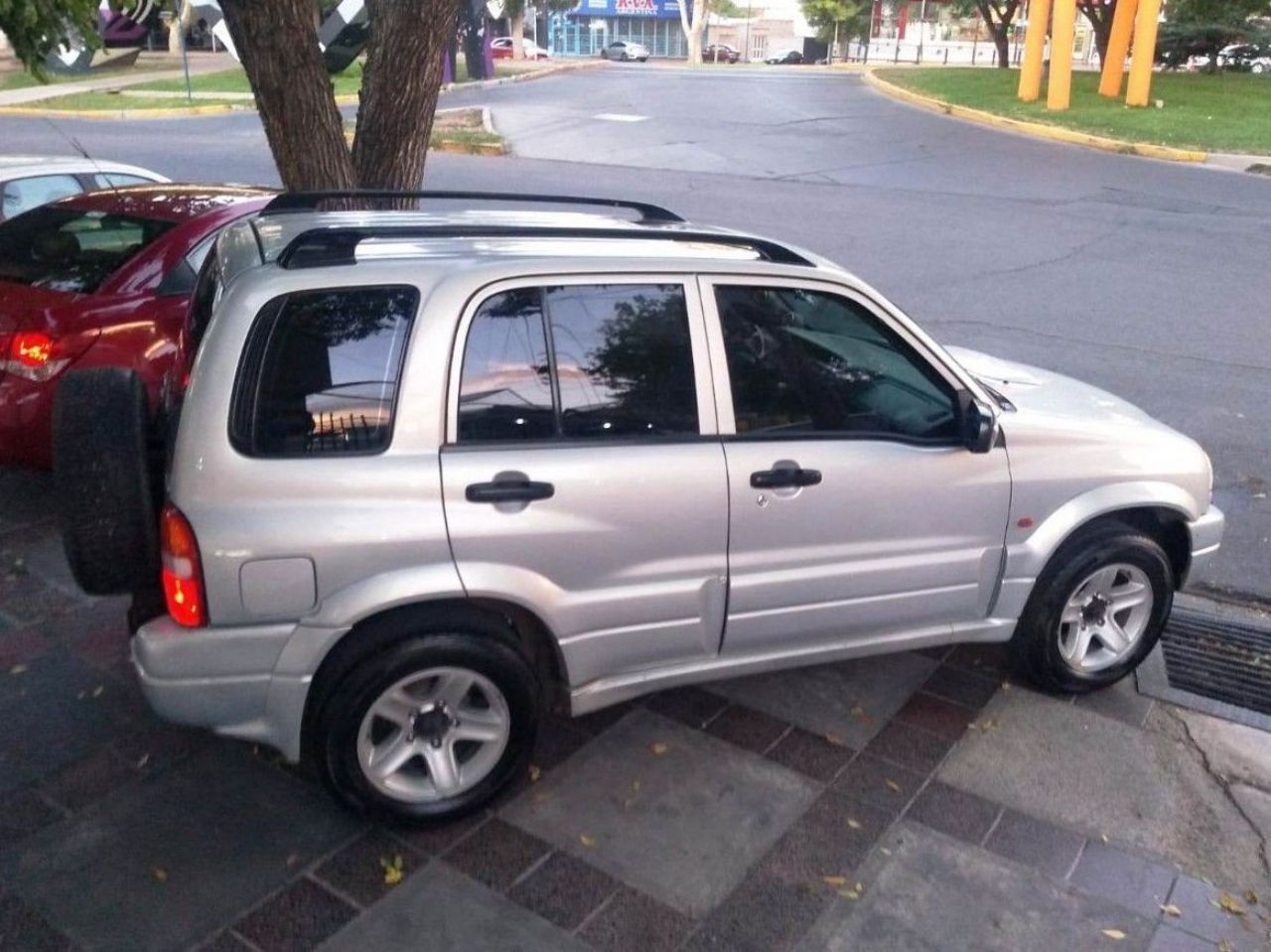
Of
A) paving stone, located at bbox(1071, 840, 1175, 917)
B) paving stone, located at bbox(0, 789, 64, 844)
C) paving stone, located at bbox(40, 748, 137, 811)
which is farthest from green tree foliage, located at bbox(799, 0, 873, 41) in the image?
paving stone, located at bbox(0, 789, 64, 844)

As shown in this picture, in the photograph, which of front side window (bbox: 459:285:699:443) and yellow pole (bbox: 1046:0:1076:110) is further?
yellow pole (bbox: 1046:0:1076:110)

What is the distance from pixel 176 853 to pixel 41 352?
296 centimetres

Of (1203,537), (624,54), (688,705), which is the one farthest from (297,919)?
(624,54)

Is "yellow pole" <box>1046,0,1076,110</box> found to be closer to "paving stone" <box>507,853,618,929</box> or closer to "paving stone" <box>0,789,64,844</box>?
"paving stone" <box>507,853,618,929</box>

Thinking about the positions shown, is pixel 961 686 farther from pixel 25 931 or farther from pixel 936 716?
pixel 25 931

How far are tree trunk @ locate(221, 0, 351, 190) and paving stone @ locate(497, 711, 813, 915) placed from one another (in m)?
3.96

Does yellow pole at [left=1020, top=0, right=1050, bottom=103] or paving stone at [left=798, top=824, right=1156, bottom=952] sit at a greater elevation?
yellow pole at [left=1020, top=0, right=1050, bottom=103]

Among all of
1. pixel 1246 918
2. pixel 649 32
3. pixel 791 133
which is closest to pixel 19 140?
pixel 791 133

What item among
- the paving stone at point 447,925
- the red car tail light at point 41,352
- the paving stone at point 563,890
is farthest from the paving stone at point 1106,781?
the red car tail light at point 41,352

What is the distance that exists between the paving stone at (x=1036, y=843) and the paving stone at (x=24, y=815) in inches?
114

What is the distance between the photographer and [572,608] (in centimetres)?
365

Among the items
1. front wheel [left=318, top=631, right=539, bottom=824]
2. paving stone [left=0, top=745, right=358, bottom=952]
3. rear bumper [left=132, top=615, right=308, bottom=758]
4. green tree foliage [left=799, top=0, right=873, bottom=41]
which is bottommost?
paving stone [left=0, top=745, right=358, bottom=952]

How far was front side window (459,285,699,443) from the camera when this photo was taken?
11.5 feet

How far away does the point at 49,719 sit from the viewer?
13.9 ft
